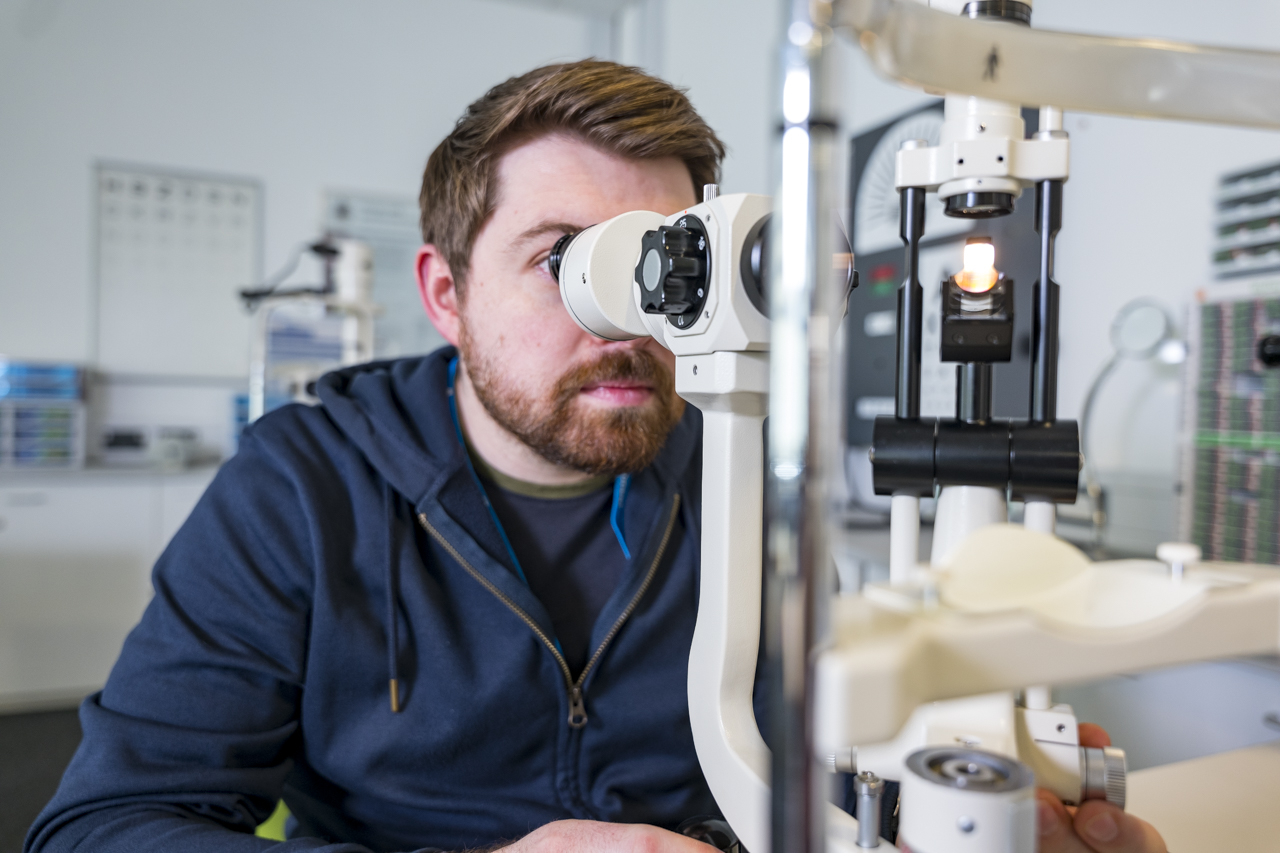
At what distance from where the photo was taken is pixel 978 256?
53 cm

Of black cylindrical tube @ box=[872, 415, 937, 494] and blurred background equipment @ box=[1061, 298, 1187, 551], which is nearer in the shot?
black cylindrical tube @ box=[872, 415, 937, 494]

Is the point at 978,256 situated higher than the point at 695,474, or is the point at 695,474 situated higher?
the point at 978,256

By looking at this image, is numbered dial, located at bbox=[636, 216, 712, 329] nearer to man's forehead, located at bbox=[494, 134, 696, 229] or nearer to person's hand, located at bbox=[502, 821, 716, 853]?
person's hand, located at bbox=[502, 821, 716, 853]

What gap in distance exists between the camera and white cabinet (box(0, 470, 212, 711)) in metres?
2.86

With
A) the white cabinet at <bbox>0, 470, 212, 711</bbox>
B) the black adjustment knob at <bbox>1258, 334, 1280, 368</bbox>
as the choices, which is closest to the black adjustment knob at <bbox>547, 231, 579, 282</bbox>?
the black adjustment knob at <bbox>1258, 334, 1280, 368</bbox>

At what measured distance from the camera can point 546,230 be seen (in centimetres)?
99

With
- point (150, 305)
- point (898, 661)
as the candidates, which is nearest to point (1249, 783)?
point (898, 661)

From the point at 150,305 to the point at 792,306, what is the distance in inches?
151

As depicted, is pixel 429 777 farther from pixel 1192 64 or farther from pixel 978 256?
pixel 1192 64

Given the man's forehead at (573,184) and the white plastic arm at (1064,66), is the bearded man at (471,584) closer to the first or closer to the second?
the man's forehead at (573,184)

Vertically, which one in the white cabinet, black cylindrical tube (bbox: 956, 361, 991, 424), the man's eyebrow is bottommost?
the white cabinet

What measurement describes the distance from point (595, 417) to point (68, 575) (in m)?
2.83

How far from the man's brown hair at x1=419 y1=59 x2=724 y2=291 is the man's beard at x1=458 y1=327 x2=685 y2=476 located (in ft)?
0.74

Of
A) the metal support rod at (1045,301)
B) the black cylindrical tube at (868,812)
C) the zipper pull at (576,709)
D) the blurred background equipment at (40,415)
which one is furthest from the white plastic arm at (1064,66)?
the blurred background equipment at (40,415)
